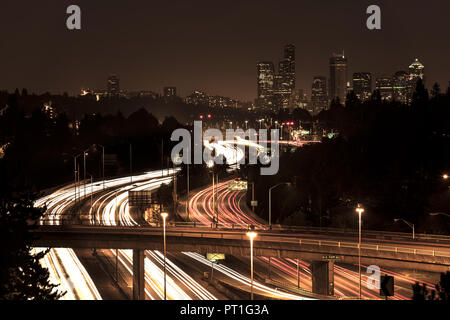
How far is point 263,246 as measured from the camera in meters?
42.6

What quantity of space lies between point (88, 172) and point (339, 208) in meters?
53.7

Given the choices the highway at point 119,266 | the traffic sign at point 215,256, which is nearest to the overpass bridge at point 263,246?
the traffic sign at point 215,256

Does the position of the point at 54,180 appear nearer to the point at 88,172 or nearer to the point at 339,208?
the point at 88,172

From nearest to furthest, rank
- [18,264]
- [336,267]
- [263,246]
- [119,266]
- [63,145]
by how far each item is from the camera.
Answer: [18,264]
[263,246]
[119,266]
[336,267]
[63,145]

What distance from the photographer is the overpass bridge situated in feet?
129

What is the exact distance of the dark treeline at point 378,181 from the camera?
62.5 meters

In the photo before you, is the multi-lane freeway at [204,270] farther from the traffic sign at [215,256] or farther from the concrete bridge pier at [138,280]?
the traffic sign at [215,256]

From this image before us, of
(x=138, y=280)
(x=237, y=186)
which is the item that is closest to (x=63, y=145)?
(x=237, y=186)

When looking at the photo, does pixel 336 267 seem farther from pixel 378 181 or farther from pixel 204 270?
pixel 378 181

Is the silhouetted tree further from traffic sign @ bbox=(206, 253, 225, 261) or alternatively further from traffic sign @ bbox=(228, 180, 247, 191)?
traffic sign @ bbox=(228, 180, 247, 191)

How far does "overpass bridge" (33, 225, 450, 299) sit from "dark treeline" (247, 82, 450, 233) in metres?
17.7

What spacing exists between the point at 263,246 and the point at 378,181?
1112 inches
